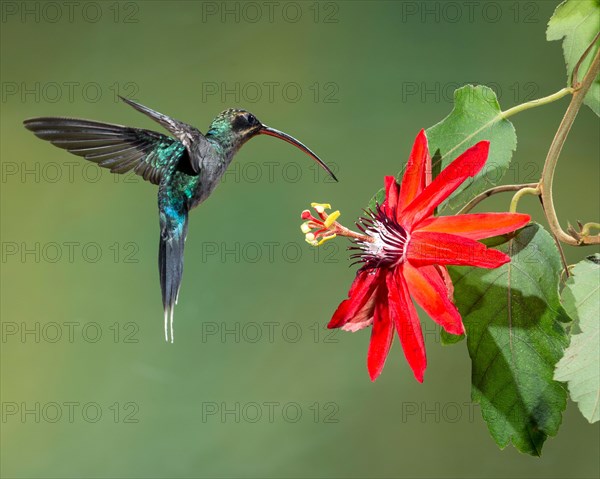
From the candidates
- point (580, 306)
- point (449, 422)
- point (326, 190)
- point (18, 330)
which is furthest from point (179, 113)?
point (580, 306)

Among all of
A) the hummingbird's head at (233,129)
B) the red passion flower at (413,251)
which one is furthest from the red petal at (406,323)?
the hummingbird's head at (233,129)

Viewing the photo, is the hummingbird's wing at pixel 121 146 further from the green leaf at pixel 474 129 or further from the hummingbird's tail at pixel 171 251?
the green leaf at pixel 474 129

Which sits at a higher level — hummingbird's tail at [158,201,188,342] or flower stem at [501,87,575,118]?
flower stem at [501,87,575,118]

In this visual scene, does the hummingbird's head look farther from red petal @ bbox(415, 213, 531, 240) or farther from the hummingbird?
red petal @ bbox(415, 213, 531, 240)

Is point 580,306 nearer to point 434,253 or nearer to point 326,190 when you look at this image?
point 434,253

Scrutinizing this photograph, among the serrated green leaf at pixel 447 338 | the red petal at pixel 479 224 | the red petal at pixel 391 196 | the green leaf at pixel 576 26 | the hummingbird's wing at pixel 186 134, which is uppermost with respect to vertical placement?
the green leaf at pixel 576 26

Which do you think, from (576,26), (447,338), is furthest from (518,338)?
(576,26)

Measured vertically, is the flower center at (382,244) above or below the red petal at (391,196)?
below

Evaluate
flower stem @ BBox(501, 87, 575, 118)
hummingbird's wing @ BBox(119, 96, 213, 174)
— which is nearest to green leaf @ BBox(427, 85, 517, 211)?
flower stem @ BBox(501, 87, 575, 118)
